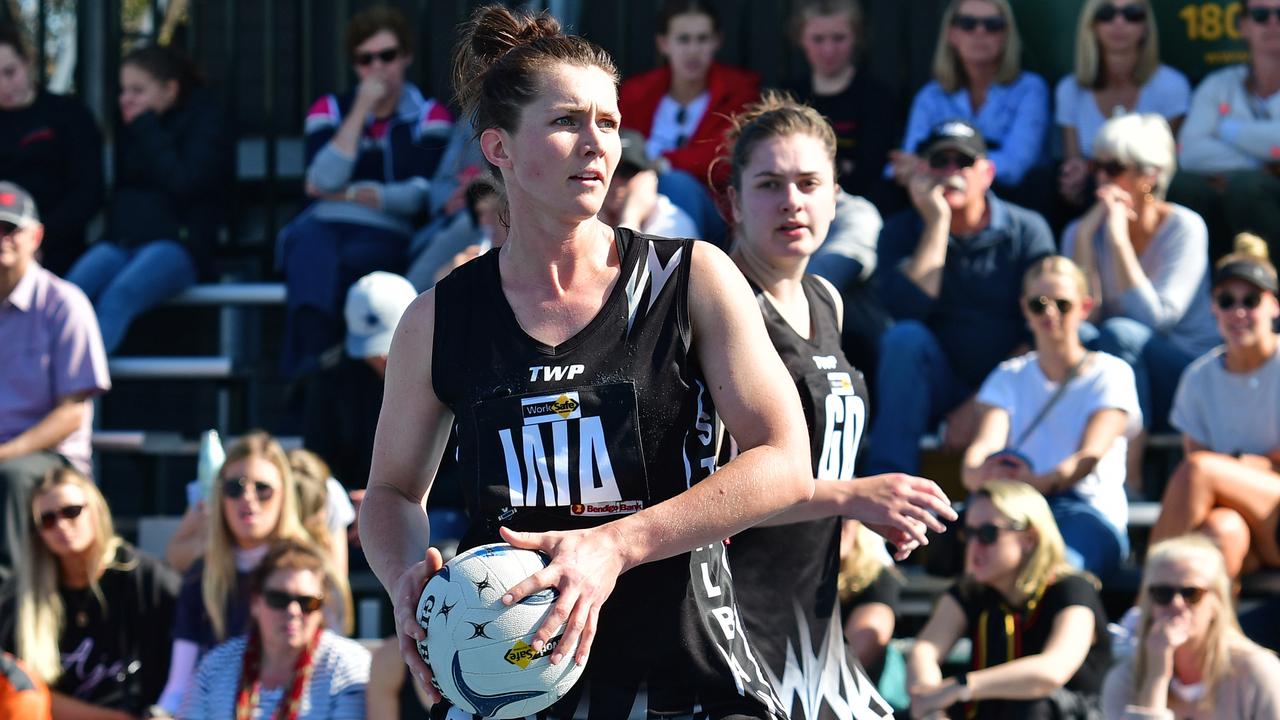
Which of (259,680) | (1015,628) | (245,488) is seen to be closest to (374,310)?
(245,488)

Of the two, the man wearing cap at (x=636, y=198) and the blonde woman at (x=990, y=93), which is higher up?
the blonde woman at (x=990, y=93)

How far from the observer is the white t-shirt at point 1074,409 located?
685 centimetres

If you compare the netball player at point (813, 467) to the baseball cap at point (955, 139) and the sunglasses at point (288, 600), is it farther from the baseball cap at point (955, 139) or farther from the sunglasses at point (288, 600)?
the baseball cap at point (955, 139)

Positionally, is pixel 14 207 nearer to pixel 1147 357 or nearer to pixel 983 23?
pixel 983 23

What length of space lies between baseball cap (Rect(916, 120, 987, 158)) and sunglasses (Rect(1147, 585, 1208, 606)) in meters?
2.21

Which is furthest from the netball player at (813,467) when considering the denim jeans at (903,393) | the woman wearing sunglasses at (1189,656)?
the denim jeans at (903,393)

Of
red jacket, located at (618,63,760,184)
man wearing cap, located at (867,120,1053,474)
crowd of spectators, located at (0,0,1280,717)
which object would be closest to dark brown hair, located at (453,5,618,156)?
crowd of spectators, located at (0,0,1280,717)

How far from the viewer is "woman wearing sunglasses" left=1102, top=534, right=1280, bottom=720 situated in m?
5.93

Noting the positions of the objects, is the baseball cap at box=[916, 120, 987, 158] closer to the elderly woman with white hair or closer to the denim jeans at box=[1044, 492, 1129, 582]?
the elderly woman with white hair

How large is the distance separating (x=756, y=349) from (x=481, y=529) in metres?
0.57

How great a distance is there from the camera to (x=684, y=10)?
8688mm

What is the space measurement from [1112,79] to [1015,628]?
3.19 metres

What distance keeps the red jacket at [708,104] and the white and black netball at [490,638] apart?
216 inches

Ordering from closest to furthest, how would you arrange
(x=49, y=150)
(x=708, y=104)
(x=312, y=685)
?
(x=312, y=685), (x=708, y=104), (x=49, y=150)
